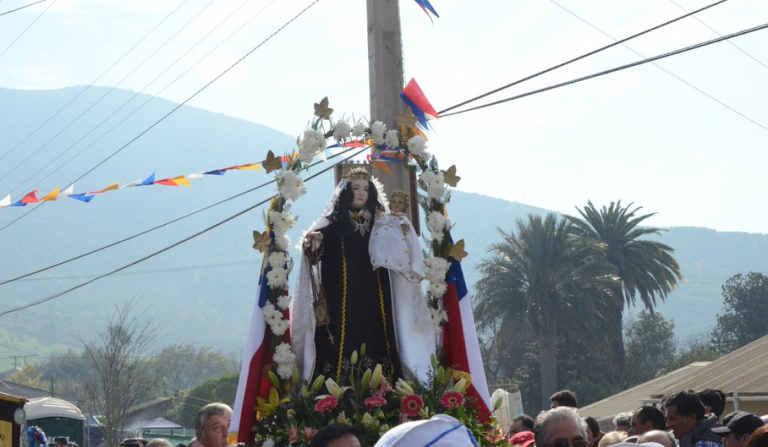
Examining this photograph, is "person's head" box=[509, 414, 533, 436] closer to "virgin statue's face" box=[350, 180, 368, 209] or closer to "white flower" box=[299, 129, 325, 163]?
"virgin statue's face" box=[350, 180, 368, 209]

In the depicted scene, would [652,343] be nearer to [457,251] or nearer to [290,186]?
[457,251]

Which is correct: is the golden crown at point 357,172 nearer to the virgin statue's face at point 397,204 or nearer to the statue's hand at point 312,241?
the virgin statue's face at point 397,204

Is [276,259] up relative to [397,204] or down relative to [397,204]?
down

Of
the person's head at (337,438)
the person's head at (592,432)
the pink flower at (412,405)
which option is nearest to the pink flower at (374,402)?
the pink flower at (412,405)

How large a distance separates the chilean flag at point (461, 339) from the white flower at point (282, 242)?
1.45 m

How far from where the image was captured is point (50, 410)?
67.9 ft

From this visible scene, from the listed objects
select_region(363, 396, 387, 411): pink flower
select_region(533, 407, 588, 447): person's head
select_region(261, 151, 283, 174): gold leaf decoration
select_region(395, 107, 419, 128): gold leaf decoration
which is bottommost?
select_region(533, 407, 588, 447): person's head

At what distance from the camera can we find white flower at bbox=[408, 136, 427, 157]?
8.70m

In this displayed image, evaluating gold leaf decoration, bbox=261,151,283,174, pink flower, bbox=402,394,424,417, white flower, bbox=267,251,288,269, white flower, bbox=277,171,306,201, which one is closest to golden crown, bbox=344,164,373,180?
white flower, bbox=277,171,306,201

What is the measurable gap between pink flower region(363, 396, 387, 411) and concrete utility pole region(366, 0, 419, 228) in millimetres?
2658

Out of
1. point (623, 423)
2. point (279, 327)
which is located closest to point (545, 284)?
point (623, 423)

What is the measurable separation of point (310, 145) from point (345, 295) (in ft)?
4.52

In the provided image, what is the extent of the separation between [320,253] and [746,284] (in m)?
41.7

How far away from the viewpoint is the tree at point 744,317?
4412cm
